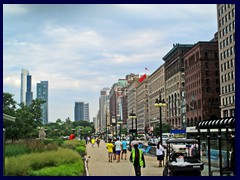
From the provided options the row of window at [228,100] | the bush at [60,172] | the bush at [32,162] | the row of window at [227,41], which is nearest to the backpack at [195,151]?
the bush at [32,162]

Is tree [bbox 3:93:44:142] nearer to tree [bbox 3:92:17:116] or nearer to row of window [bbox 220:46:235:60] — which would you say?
tree [bbox 3:92:17:116]

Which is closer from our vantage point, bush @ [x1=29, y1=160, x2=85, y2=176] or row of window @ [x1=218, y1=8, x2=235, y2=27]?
bush @ [x1=29, y1=160, x2=85, y2=176]

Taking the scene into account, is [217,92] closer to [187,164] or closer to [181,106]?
[181,106]

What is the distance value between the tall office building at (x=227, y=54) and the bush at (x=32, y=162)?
61.7 m

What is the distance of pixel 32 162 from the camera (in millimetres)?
16531

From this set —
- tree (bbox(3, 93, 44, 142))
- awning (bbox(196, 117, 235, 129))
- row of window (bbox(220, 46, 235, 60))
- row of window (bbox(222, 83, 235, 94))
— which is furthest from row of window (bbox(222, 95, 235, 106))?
awning (bbox(196, 117, 235, 129))

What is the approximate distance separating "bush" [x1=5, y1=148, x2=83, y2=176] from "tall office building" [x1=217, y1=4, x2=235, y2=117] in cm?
6172

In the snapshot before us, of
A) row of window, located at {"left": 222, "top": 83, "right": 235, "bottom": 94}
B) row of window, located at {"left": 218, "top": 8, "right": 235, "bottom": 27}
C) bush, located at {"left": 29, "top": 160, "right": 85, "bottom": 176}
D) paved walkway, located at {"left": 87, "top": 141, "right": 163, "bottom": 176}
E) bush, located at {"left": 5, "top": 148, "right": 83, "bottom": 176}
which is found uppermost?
row of window, located at {"left": 218, "top": 8, "right": 235, "bottom": 27}

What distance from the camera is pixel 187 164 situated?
16.5 metres

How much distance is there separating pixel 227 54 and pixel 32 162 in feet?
226

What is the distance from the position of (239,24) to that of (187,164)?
6.37 meters

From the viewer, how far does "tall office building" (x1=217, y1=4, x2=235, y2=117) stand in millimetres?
76750

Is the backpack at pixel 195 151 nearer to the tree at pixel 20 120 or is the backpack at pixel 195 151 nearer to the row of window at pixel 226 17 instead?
the tree at pixel 20 120
